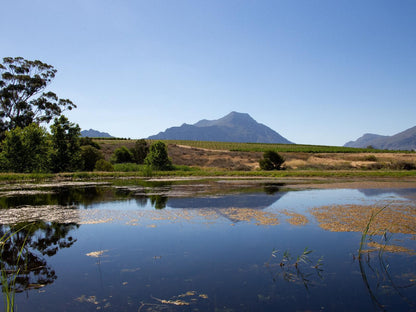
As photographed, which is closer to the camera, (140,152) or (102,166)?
(102,166)

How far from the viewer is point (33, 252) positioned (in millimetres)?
9727

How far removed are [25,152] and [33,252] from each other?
39.2 m

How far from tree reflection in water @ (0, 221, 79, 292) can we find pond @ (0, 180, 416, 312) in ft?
0.11

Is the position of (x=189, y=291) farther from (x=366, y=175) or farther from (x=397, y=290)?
(x=366, y=175)

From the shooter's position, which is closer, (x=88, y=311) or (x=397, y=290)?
(x=88, y=311)

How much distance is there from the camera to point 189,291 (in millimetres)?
6855

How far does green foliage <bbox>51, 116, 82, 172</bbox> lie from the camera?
44.3 m

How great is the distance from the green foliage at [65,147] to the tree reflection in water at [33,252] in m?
33.4

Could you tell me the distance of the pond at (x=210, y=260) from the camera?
6453mm

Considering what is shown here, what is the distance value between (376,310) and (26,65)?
6774 centimetres

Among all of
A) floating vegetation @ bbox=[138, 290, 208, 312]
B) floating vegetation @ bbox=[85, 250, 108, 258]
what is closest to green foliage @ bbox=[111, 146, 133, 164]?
floating vegetation @ bbox=[85, 250, 108, 258]

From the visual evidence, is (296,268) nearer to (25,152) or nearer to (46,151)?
(25,152)

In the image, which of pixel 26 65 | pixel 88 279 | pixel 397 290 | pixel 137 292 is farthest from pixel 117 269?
pixel 26 65

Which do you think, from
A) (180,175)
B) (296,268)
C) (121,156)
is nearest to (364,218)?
(296,268)
